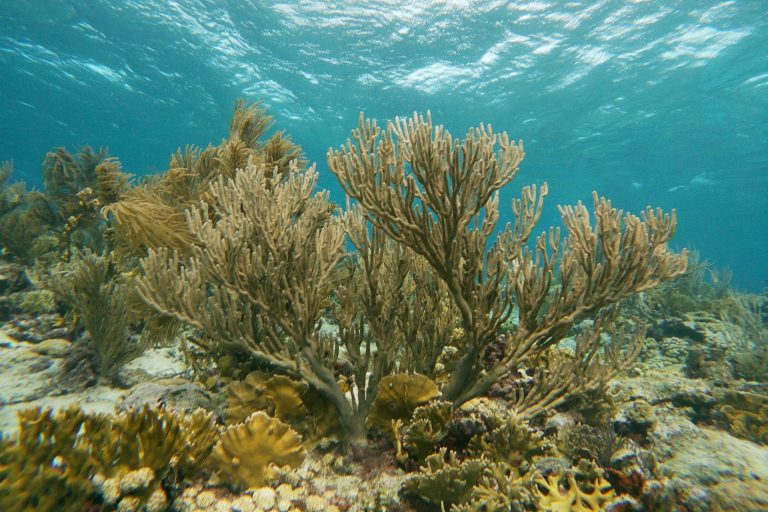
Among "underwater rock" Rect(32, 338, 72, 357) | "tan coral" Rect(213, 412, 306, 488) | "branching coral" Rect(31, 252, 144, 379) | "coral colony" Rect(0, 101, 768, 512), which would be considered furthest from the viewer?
"underwater rock" Rect(32, 338, 72, 357)

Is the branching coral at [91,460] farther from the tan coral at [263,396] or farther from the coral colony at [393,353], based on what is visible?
Result: the tan coral at [263,396]

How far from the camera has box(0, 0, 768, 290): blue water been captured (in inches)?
697

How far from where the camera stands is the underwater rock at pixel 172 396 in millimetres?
3582

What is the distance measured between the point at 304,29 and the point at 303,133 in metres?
13.2

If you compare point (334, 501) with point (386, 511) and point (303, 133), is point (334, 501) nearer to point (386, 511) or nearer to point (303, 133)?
point (386, 511)

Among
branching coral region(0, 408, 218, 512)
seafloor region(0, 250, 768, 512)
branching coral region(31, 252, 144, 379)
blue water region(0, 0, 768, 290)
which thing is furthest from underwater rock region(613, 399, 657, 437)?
blue water region(0, 0, 768, 290)

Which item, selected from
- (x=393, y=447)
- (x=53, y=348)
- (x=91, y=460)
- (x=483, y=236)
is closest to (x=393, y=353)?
(x=393, y=447)

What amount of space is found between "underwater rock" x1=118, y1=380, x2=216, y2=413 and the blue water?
9.31m

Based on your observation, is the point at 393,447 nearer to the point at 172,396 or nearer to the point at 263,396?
the point at 263,396

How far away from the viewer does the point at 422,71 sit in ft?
72.3

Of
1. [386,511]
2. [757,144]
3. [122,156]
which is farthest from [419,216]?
[122,156]

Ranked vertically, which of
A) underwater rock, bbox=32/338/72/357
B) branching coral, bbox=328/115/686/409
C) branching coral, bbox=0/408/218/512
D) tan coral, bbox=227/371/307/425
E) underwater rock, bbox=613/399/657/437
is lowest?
underwater rock, bbox=32/338/72/357

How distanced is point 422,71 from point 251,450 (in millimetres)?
23073

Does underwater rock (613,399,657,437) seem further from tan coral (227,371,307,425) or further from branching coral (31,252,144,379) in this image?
branching coral (31,252,144,379)
